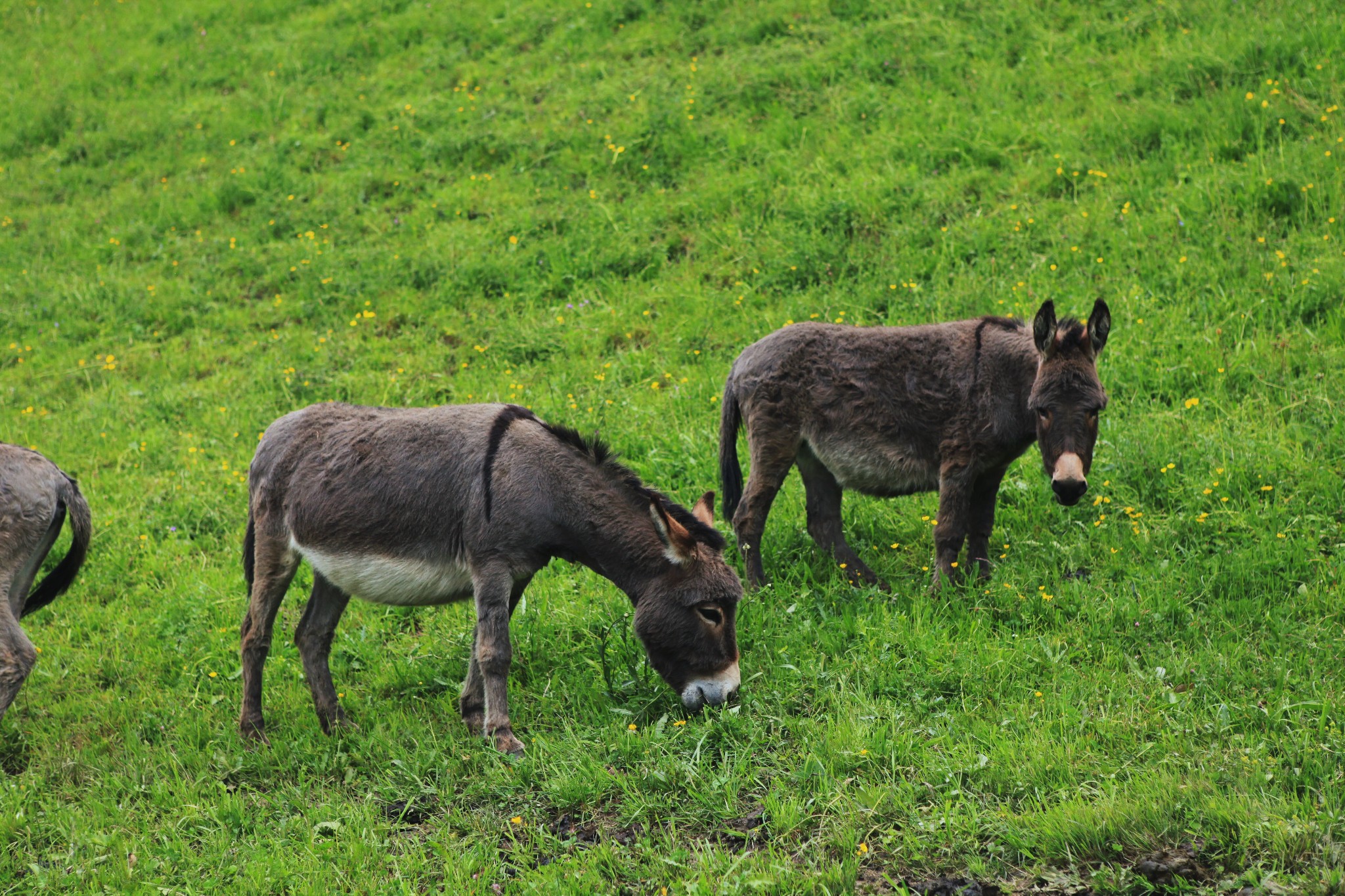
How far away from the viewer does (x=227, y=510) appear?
8250 mm

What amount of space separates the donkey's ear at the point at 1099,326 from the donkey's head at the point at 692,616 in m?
2.32

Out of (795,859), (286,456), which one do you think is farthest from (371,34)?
(795,859)

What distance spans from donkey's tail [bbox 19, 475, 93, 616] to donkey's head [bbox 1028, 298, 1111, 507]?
5446 mm

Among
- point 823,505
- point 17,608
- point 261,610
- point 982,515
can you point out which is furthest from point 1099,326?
point 17,608

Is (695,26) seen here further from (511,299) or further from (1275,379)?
(1275,379)

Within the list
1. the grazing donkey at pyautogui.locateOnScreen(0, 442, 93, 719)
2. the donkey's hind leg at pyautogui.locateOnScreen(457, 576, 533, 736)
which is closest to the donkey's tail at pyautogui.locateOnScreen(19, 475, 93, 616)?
the grazing donkey at pyautogui.locateOnScreen(0, 442, 93, 719)

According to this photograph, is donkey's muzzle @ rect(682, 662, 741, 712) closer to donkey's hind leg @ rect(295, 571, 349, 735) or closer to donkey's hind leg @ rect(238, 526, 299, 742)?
donkey's hind leg @ rect(295, 571, 349, 735)

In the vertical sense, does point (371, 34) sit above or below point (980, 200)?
above

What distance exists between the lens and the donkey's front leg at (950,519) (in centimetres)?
608

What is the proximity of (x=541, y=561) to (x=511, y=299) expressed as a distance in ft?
18.6

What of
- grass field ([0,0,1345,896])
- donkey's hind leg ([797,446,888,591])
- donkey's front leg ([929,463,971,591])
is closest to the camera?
grass field ([0,0,1345,896])

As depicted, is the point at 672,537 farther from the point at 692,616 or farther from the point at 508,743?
the point at 508,743

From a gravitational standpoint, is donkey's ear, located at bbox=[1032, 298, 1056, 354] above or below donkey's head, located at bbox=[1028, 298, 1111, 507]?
above

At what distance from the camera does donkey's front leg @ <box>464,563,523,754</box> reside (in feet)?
16.9
